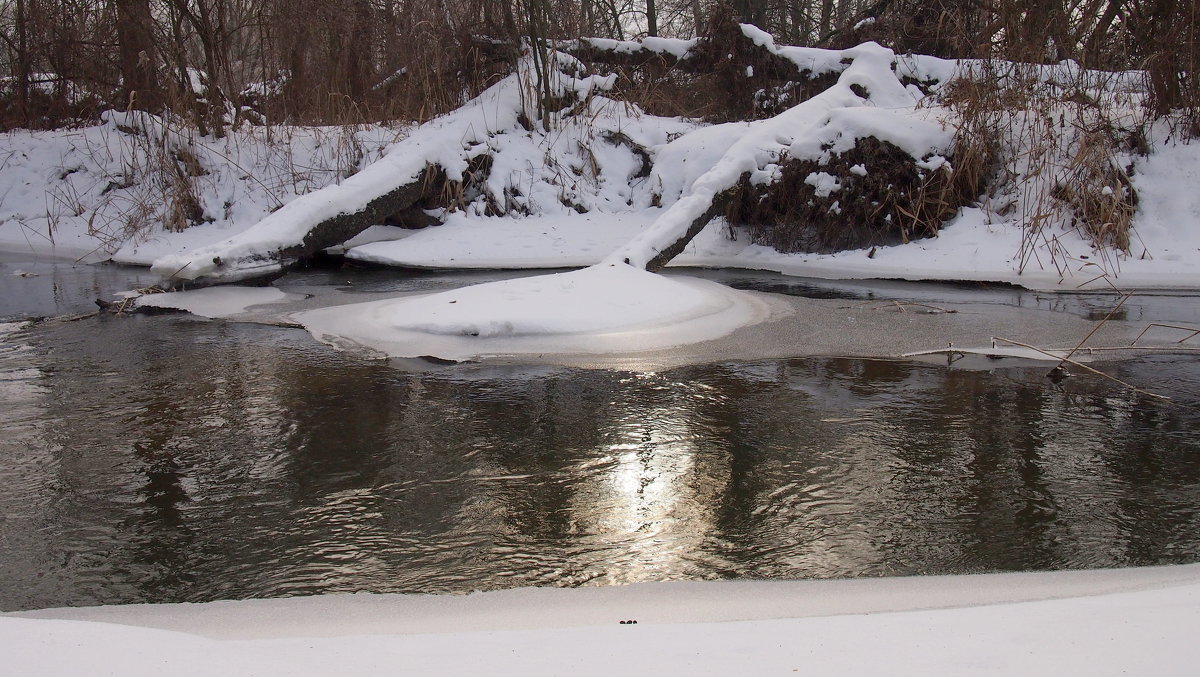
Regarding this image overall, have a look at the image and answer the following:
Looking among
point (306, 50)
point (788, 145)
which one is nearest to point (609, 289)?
point (788, 145)

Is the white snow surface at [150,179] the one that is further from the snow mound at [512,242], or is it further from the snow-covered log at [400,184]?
the snow mound at [512,242]

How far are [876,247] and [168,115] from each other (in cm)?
901

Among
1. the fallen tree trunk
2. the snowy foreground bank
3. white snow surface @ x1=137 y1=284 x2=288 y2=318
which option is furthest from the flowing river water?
the fallen tree trunk

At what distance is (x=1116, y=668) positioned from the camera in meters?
2.03

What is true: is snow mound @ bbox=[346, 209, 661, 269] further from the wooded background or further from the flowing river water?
the flowing river water

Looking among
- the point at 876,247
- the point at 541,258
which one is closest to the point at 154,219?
the point at 541,258

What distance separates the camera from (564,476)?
3.68 meters

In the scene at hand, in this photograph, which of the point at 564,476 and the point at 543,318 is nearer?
the point at 564,476

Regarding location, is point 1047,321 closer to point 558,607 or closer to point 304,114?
point 558,607

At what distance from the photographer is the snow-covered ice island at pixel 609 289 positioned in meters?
2.19

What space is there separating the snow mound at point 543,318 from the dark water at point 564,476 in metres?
0.55

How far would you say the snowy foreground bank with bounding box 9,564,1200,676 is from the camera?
2.11 meters

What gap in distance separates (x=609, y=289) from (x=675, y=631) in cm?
472

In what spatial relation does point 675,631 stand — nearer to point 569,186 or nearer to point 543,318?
point 543,318
